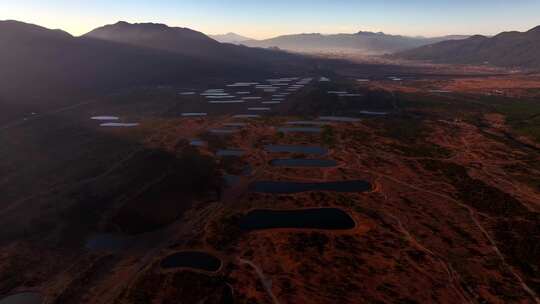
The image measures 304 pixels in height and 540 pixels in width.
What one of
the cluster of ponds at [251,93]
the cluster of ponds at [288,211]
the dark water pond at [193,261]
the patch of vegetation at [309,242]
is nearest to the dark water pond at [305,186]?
the cluster of ponds at [288,211]

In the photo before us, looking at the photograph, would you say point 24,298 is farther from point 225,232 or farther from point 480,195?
point 480,195

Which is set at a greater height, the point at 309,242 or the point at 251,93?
the point at 251,93

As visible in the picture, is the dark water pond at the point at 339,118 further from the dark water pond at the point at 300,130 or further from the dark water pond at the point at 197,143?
the dark water pond at the point at 197,143

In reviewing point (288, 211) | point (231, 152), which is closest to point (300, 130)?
point (231, 152)

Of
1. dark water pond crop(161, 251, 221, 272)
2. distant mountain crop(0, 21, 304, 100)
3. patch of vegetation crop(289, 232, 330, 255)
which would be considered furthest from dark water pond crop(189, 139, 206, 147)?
distant mountain crop(0, 21, 304, 100)

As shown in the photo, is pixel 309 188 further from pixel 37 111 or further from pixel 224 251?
pixel 37 111

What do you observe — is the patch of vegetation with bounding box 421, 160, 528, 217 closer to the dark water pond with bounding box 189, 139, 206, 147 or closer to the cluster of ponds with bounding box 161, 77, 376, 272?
the cluster of ponds with bounding box 161, 77, 376, 272

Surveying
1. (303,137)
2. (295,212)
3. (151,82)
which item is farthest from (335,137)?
(151,82)
